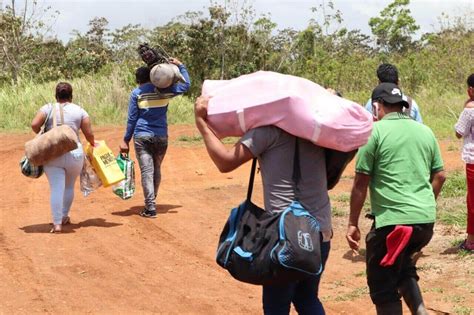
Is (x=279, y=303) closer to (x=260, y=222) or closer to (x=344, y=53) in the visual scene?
(x=260, y=222)

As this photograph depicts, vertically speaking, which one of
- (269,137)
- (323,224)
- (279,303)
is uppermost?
(269,137)

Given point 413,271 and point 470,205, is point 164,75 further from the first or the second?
point 413,271

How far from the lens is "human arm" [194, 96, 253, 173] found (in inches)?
163

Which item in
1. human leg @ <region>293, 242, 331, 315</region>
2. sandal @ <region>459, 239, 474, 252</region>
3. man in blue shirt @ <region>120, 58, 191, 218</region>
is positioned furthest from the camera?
man in blue shirt @ <region>120, 58, 191, 218</region>

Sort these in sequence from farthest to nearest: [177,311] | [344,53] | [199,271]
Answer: [344,53]
[199,271]
[177,311]

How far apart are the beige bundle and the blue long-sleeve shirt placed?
1219 mm

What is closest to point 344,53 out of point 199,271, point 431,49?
point 431,49

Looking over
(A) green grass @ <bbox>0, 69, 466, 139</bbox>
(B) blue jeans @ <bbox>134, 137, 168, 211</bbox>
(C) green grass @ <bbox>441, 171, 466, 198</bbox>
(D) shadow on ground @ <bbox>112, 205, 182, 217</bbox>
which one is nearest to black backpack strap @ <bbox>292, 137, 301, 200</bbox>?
(B) blue jeans @ <bbox>134, 137, 168, 211</bbox>

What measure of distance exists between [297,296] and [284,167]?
2.55ft

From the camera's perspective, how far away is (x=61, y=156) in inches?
341

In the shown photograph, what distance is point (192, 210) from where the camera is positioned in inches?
399

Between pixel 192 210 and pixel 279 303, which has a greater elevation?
pixel 279 303

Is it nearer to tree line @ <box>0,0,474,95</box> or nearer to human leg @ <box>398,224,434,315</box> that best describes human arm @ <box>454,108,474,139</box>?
human leg @ <box>398,224,434,315</box>

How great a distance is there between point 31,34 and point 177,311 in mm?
20061
